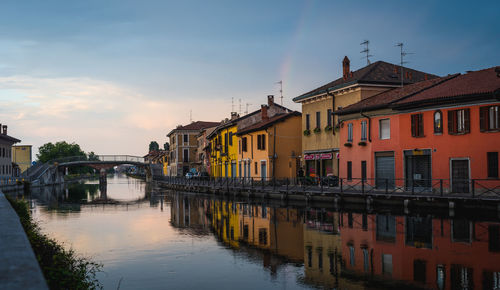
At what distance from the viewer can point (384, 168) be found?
37.3 meters

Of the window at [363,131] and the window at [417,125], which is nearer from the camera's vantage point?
the window at [417,125]

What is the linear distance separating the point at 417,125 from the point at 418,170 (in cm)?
321

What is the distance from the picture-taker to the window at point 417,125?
1345 inches

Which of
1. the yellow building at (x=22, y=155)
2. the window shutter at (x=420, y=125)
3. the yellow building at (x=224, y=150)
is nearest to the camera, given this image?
the window shutter at (x=420, y=125)

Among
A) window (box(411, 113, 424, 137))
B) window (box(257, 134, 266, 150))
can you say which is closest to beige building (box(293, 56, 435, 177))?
window (box(257, 134, 266, 150))

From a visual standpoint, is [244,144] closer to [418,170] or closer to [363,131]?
[363,131]

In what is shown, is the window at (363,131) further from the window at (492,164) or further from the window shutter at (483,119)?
the window at (492,164)

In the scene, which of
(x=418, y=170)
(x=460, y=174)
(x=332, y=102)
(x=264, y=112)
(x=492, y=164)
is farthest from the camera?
(x=264, y=112)

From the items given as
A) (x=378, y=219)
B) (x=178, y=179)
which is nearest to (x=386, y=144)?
(x=378, y=219)

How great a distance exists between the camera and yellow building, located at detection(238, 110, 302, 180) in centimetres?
5291

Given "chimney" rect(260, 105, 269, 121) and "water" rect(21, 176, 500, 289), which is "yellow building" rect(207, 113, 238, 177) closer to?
"chimney" rect(260, 105, 269, 121)

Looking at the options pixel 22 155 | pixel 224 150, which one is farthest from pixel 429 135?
pixel 22 155

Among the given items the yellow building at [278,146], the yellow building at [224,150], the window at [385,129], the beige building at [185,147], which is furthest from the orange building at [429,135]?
the beige building at [185,147]

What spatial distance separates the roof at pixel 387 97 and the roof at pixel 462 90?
1.22 metres
